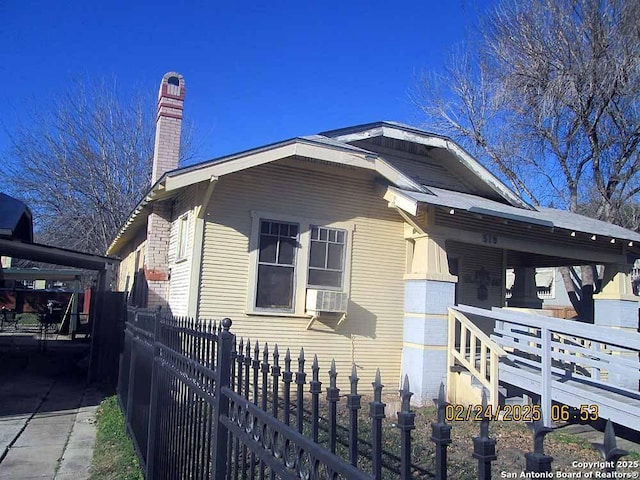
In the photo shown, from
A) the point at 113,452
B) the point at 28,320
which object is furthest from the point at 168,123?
the point at 28,320

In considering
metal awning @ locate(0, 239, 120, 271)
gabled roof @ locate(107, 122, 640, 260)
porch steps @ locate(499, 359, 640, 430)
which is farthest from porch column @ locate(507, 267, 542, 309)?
metal awning @ locate(0, 239, 120, 271)

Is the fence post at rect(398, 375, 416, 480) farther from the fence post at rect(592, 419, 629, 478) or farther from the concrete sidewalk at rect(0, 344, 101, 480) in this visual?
the concrete sidewalk at rect(0, 344, 101, 480)

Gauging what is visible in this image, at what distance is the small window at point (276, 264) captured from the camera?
902 cm

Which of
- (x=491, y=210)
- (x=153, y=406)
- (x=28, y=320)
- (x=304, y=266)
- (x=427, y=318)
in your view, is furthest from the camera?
(x=28, y=320)

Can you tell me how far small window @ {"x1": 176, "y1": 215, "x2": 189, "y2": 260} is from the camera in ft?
30.3

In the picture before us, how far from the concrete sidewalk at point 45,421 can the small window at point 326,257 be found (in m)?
4.13

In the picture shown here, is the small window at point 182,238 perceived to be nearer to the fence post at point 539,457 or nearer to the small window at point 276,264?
the small window at point 276,264

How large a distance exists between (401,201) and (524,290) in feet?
21.8

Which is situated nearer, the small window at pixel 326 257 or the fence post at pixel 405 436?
the fence post at pixel 405 436

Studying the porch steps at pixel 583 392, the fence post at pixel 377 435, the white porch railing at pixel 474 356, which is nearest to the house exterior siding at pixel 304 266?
the white porch railing at pixel 474 356

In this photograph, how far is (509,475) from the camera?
5066 mm

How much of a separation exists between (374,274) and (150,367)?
17.9 ft

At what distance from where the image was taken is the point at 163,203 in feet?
34.9

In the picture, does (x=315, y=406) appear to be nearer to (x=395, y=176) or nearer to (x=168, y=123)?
(x=395, y=176)
